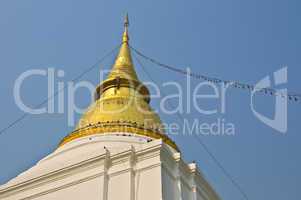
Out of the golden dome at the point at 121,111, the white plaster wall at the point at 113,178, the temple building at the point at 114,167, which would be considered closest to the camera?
the white plaster wall at the point at 113,178

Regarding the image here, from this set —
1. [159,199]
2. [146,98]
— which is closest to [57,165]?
[159,199]

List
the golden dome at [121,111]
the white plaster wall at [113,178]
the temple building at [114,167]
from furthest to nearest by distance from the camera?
1. the golden dome at [121,111]
2. the temple building at [114,167]
3. the white plaster wall at [113,178]

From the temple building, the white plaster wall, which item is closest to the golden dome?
the temple building

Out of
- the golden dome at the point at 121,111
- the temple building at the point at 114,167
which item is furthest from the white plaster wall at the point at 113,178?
the golden dome at the point at 121,111

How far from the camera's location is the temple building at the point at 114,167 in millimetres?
16922

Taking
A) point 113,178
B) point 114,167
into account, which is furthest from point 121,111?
point 113,178

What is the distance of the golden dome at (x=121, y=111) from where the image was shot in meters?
20.2

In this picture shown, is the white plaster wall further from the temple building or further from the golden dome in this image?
the golden dome

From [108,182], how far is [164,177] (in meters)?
1.55

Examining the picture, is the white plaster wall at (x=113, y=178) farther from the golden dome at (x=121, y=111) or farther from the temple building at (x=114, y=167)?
the golden dome at (x=121, y=111)

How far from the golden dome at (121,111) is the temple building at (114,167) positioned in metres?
0.03

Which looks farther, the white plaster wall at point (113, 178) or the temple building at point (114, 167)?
the temple building at point (114, 167)

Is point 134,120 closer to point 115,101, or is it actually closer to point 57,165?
point 115,101

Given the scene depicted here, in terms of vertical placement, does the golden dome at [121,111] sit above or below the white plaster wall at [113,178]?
above
